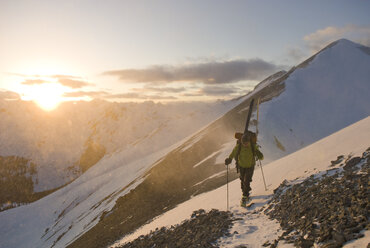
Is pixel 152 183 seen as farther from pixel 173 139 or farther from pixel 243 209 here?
pixel 173 139

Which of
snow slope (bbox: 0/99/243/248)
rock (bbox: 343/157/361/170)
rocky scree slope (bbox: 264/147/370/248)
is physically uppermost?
rock (bbox: 343/157/361/170)

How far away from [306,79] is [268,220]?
70246mm

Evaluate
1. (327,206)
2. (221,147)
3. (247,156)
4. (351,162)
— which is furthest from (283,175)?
(221,147)

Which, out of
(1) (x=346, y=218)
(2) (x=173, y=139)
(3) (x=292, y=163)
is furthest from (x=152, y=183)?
(2) (x=173, y=139)

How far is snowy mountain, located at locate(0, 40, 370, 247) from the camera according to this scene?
3712 centimetres

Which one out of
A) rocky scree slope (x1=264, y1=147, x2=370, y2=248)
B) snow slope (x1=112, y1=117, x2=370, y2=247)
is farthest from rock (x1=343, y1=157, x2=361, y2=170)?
snow slope (x1=112, y1=117, x2=370, y2=247)

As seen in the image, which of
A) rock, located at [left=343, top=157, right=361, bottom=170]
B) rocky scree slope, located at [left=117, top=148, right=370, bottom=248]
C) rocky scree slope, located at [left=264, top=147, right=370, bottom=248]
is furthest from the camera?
rock, located at [left=343, top=157, right=361, bottom=170]

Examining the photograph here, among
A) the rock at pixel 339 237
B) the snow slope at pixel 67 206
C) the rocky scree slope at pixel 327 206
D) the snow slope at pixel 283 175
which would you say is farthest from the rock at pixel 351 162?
the snow slope at pixel 67 206

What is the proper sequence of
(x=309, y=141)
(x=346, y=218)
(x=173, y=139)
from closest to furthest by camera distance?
(x=346, y=218) < (x=309, y=141) < (x=173, y=139)

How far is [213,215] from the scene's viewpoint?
39.0ft

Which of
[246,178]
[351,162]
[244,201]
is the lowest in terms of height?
[244,201]

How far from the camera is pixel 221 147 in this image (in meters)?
50.4

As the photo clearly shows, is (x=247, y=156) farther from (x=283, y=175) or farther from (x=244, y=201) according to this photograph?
(x=283, y=175)

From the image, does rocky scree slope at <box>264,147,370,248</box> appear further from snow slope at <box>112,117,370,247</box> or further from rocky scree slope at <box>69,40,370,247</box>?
rocky scree slope at <box>69,40,370,247</box>
